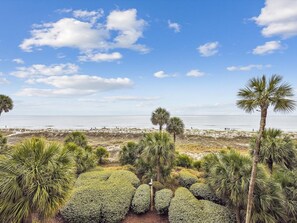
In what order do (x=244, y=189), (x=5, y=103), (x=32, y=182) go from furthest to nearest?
(x=5, y=103) < (x=244, y=189) < (x=32, y=182)

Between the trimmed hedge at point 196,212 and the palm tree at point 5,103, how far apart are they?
35.2m

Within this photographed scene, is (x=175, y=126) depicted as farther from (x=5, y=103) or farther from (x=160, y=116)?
(x=5, y=103)

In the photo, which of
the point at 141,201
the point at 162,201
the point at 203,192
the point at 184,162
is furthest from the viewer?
the point at 184,162

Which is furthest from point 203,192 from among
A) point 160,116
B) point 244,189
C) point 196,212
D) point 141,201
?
point 160,116

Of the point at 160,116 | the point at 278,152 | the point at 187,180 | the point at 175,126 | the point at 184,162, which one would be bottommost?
the point at 187,180

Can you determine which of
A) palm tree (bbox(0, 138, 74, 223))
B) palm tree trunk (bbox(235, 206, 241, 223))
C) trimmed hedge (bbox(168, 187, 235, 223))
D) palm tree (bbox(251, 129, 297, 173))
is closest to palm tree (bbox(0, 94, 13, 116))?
palm tree (bbox(0, 138, 74, 223))

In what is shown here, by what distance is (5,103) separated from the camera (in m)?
35.9

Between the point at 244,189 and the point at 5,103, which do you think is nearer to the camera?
the point at 244,189

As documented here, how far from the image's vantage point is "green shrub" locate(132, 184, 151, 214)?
46.6 ft

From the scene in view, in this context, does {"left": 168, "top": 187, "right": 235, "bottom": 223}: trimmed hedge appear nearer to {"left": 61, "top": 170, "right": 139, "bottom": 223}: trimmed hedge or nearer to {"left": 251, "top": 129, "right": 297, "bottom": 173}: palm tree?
{"left": 61, "top": 170, "right": 139, "bottom": 223}: trimmed hedge

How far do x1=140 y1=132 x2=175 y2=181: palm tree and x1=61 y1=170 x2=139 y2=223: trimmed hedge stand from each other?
258 centimetres

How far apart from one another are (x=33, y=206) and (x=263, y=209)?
11.6 meters

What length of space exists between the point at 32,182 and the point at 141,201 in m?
8.34

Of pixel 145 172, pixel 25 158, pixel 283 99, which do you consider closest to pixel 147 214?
pixel 145 172
